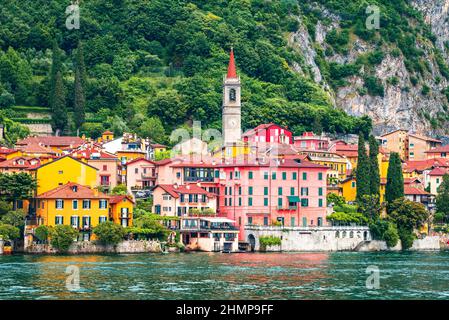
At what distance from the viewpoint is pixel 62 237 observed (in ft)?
329

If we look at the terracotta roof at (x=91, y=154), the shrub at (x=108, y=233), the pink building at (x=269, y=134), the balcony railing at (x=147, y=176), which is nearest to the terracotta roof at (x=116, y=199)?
the shrub at (x=108, y=233)

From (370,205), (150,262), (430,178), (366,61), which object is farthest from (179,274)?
(366,61)

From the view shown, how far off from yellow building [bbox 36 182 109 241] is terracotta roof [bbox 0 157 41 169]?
24.9 ft

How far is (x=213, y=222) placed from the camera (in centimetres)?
10925

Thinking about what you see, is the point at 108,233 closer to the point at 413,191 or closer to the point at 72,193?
the point at 72,193

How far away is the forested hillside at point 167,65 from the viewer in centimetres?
15075


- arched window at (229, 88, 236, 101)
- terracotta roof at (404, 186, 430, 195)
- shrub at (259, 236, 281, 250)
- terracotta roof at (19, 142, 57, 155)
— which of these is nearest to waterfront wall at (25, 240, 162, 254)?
shrub at (259, 236, 281, 250)

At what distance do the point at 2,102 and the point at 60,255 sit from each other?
170 ft

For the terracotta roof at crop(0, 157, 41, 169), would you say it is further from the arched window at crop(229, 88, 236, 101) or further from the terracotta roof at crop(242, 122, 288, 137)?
the terracotta roof at crop(242, 122, 288, 137)

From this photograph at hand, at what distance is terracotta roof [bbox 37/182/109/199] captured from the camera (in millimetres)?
104750

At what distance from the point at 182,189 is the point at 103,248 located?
12.8 meters

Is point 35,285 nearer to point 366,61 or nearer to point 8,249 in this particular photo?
point 8,249

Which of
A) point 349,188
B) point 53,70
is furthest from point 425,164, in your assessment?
point 53,70

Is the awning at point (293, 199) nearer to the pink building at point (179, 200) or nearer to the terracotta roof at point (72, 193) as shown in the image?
the pink building at point (179, 200)
